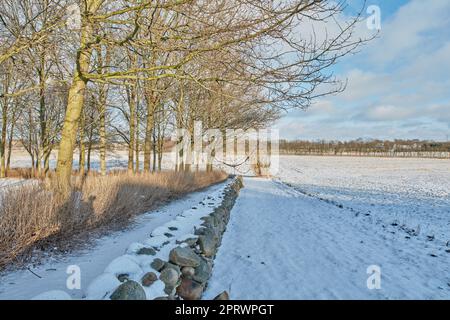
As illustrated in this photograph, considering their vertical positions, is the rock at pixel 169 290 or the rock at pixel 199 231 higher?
the rock at pixel 199 231

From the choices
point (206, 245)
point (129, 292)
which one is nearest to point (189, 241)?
point (206, 245)

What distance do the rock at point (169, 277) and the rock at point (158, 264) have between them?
0.08 meters

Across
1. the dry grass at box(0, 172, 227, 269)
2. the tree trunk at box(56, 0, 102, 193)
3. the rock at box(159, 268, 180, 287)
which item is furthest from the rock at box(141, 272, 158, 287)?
the tree trunk at box(56, 0, 102, 193)

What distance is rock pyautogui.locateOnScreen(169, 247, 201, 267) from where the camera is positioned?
3396mm

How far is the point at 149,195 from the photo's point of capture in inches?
343

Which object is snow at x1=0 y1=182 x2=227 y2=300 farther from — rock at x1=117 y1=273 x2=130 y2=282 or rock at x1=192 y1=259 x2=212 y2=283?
rock at x1=192 y1=259 x2=212 y2=283

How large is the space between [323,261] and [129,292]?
350 centimetres

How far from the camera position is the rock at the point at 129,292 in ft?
7.81

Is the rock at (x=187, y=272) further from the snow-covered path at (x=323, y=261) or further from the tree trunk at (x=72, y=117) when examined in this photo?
the tree trunk at (x=72, y=117)

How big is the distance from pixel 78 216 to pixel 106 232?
656 mm

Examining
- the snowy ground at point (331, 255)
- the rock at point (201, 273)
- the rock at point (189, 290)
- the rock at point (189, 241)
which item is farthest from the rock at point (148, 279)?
the rock at point (189, 241)
